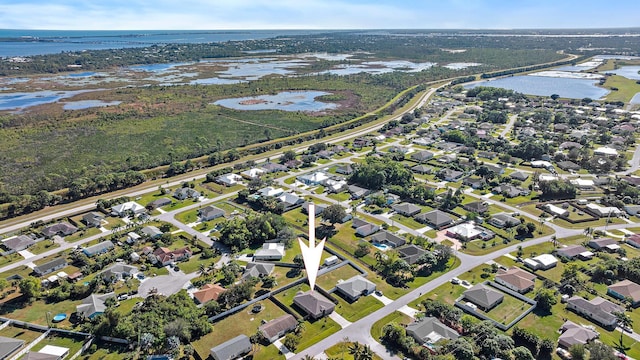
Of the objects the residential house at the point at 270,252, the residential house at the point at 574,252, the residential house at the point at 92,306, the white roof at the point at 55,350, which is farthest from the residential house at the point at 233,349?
the residential house at the point at 574,252

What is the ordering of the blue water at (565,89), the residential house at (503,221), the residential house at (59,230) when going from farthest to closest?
the blue water at (565,89)
the residential house at (503,221)
the residential house at (59,230)

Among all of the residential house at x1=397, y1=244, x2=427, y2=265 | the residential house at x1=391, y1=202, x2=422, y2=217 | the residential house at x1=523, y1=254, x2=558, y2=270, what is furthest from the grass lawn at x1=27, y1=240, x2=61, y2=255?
the residential house at x1=523, y1=254, x2=558, y2=270

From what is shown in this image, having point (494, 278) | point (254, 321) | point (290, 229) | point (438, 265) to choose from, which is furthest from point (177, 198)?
point (494, 278)

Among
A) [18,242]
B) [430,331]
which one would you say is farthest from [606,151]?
[18,242]

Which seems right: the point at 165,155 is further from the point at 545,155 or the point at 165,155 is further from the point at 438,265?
the point at 545,155

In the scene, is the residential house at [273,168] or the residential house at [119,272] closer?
the residential house at [119,272]

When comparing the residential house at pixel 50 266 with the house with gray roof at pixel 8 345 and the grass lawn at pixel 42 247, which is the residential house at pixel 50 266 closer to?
the grass lawn at pixel 42 247
